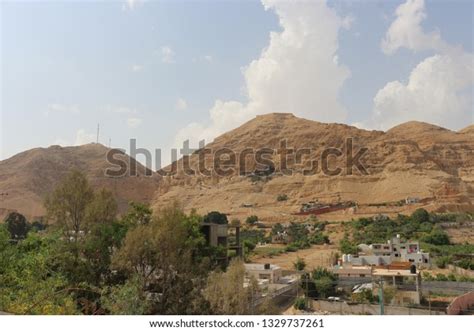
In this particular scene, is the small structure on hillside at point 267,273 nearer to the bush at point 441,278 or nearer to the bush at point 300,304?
the bush at point 300,304

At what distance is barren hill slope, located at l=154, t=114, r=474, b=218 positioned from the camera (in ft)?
90.1

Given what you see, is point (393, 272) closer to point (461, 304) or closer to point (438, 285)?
point (438, 285)

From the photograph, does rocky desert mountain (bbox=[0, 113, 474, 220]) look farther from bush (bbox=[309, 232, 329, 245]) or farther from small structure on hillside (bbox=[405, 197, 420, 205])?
bush (bbox=[309, 232, 329, 245])

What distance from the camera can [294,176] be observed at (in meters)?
31.1

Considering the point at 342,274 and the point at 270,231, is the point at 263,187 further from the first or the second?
the point at 342,274

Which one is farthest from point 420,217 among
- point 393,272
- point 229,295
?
point 229,295

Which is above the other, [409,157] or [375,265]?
[409,157]

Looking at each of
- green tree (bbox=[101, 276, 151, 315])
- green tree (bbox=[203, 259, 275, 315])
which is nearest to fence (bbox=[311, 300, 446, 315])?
green tree (bbox=[203, 259, 275, 315])

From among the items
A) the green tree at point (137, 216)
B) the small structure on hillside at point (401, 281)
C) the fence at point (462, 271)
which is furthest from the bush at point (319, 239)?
the green tree at point (137, 216)

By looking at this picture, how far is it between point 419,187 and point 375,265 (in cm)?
1649

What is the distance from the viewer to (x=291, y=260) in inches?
600

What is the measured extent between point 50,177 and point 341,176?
808 inches

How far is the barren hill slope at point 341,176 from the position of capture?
2747cm
